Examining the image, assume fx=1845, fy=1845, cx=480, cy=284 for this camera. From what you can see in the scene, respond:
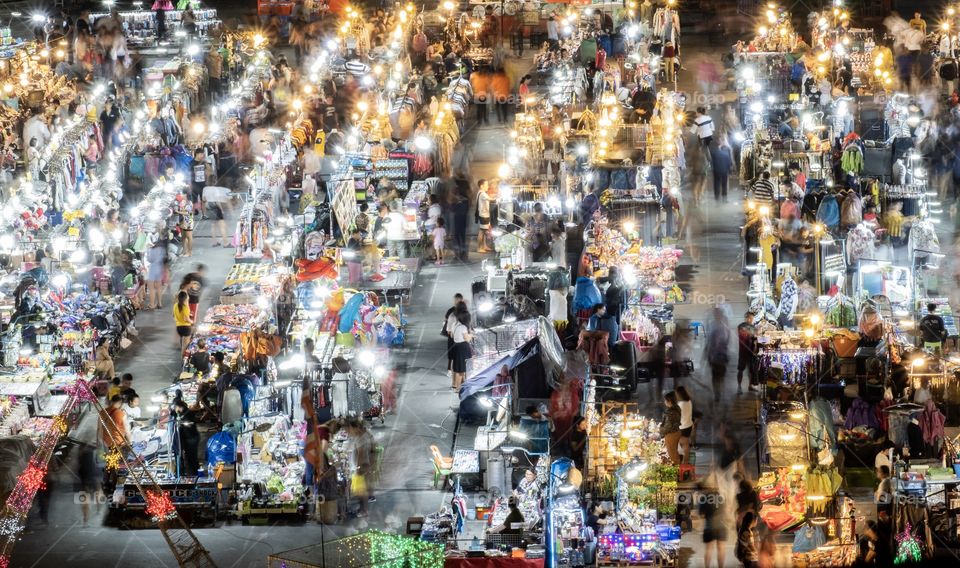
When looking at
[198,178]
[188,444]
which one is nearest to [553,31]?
[198,178]

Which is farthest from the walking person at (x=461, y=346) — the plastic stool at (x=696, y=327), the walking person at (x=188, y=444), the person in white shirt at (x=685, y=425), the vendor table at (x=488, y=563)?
the vendor table at (x=488, y=563)

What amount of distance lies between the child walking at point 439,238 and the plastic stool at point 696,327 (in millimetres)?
4414

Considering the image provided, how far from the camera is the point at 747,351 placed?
21938mm

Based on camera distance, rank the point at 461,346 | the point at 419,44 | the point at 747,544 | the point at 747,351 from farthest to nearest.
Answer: the point at 419,44, the point at 461,346, the point at 747,351, the point at 747,544

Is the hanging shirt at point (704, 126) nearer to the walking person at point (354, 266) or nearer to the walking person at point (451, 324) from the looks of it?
the walking person at point (354, 266)

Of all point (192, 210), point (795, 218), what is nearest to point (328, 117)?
point (192, 210)

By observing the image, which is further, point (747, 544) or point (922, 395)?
point (922, 395)

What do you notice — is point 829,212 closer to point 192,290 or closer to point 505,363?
point 505,363

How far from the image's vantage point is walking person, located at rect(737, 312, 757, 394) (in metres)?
21.8

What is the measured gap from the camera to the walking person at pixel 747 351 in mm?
21802

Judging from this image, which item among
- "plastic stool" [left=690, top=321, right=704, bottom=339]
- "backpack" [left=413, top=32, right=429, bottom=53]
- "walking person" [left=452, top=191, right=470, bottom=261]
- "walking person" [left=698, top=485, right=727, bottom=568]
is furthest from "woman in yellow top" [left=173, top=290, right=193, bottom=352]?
"backpack" [left=413, top=32, right=429, bottom=53]

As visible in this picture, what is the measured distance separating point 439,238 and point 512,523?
9.42m

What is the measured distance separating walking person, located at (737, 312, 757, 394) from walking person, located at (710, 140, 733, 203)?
684 centimetres

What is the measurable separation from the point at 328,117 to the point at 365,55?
133 inches
